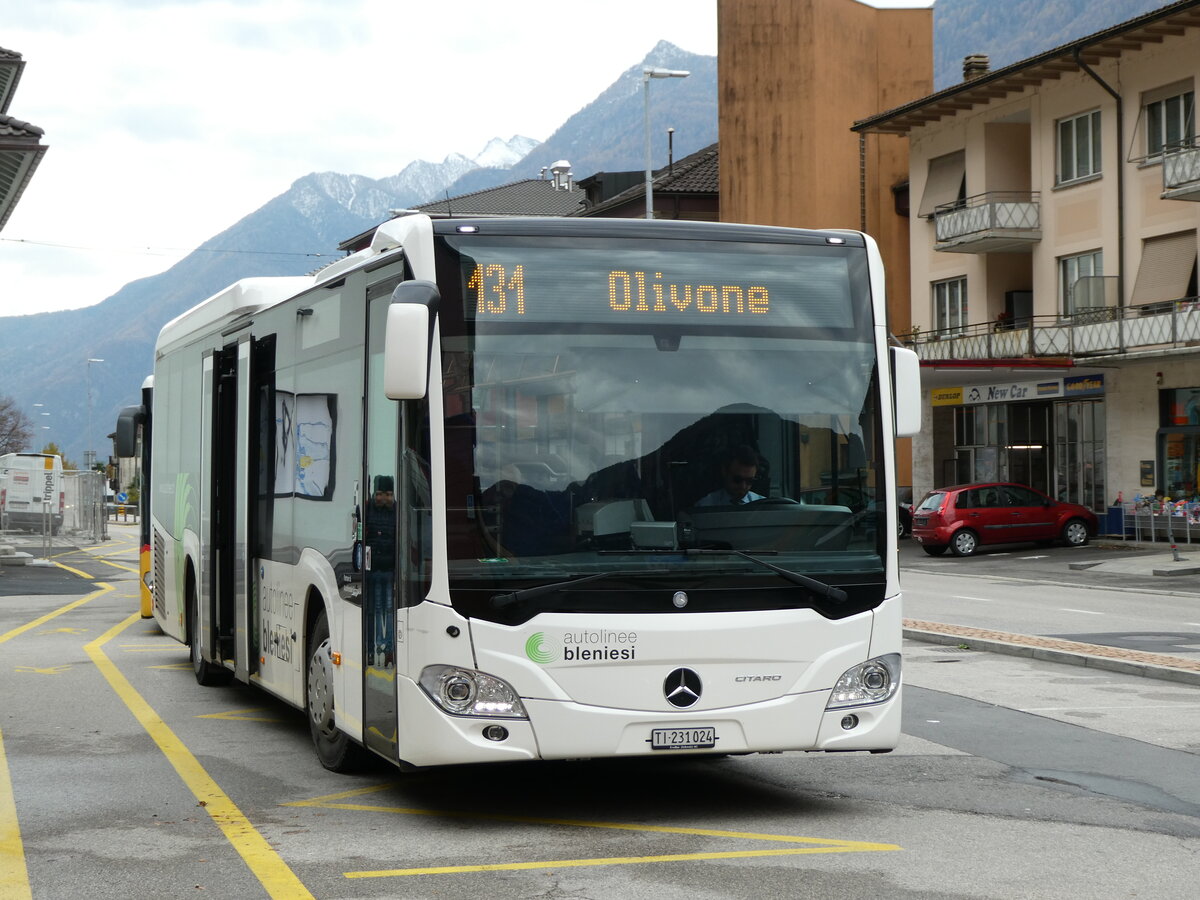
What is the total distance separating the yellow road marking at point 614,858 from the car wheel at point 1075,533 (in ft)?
104

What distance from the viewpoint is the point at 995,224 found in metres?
Answer: 40.4

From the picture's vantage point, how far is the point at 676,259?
7586 millimetres

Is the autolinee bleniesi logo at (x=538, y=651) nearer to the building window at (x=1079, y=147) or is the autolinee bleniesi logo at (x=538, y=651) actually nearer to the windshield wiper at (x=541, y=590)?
the windshield wiper at (x=541, y=590)

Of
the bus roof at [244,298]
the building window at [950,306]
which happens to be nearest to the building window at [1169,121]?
the building window at [950,306]

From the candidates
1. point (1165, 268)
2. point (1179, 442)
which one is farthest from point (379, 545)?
point (1165, 268)

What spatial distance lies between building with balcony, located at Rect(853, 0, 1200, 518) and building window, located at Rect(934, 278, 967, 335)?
0.22 feet

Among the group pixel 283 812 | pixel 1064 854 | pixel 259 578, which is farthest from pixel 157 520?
pixel 1064 854

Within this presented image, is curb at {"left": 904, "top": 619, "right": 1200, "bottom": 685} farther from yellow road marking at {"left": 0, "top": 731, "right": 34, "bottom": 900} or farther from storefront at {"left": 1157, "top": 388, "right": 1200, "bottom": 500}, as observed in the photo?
storefront at {"left": 1157, "top": 388, "right": 1200, "bottom": 500}

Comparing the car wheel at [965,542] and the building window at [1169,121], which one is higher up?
the building window at [1169,121]

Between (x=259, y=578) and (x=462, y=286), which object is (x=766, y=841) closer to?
(x=462, y=286)

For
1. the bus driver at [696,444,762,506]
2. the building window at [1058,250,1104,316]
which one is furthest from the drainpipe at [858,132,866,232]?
the bus driver at [696,444,762,506]

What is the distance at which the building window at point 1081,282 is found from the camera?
37875 millimetres

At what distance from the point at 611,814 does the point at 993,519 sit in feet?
99.7

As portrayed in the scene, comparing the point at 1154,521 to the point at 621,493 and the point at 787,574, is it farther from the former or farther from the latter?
the point at 621,493
